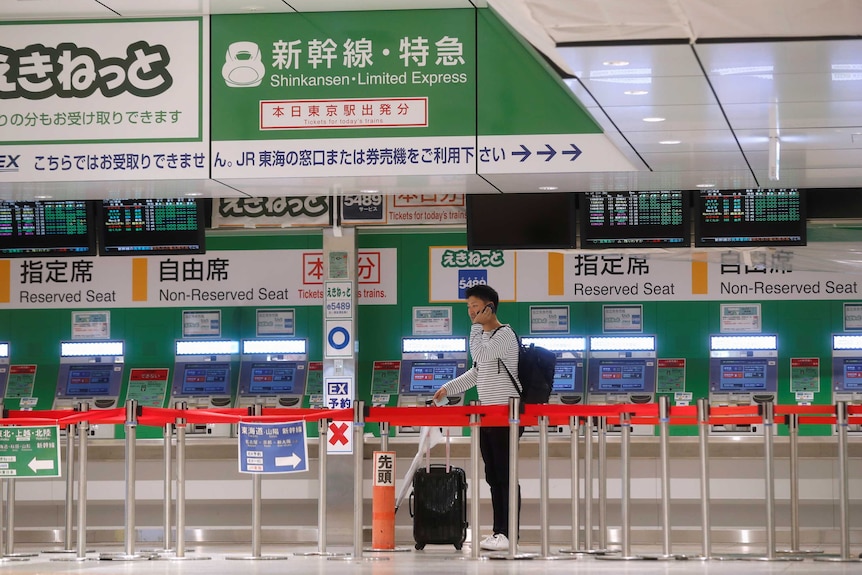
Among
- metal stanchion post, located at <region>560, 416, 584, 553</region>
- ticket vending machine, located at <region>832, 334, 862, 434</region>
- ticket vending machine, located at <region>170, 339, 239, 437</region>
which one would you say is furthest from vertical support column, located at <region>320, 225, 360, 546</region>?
ticket vending machine, located at <region>832, 334, 862, 434</region>

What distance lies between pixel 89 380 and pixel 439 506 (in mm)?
4273

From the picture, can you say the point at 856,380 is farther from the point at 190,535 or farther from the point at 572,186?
the point at 190,535

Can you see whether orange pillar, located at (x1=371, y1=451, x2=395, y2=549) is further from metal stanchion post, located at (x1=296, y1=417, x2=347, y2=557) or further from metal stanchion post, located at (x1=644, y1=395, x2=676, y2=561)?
metal stanchion post, located at (x1=644, y1=395, x2=676, y2=561)

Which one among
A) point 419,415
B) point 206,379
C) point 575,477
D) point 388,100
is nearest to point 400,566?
point 419,415

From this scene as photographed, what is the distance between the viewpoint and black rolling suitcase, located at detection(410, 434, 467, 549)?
27.4 feet

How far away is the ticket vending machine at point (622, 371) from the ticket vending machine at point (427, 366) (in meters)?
1.06

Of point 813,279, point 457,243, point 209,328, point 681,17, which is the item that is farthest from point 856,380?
point 681,17

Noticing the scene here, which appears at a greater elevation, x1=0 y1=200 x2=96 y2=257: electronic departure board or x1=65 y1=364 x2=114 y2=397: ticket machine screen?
x1=0 y1=200 x2=96 y2=257: electronic departure board

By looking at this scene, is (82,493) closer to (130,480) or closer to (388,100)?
(130,480)

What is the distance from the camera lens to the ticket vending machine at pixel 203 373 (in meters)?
11.1

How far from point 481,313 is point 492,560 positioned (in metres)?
1.55

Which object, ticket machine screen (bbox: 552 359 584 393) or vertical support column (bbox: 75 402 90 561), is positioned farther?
ticket machine screen (bbox: 552 359 584 393)

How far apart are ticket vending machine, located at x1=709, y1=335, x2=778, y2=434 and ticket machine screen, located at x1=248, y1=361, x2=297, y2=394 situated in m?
3.40

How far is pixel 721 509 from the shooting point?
1044cm
